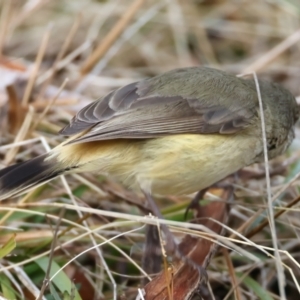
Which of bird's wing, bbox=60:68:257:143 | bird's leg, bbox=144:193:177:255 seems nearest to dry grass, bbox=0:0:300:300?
bird's leg, bbox=144:193:177:255

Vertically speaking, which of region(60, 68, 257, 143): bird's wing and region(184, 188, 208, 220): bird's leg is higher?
region(60, 68, 257, 143): bird's wing

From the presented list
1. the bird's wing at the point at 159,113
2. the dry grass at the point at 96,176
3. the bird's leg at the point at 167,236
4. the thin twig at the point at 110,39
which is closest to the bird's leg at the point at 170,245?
the bird's leg at the point at 167,236

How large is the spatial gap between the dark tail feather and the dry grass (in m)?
0.12

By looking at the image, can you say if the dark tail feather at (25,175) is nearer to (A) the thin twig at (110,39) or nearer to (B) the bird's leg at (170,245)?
(B) the bird's leg at (170,245)

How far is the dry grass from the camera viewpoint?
2.19m

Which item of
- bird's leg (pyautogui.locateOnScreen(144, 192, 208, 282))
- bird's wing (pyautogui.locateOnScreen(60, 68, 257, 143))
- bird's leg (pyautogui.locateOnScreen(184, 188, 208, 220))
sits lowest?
bird's leg (pyautogui.locateOnScreen(184, 188, 208, 220))

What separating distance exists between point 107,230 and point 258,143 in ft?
2.21

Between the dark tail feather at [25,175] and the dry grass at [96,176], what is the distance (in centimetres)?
12

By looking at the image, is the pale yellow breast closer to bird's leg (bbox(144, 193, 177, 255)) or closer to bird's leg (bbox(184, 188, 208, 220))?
bird's leg (bbox(144, 193, 177, 255))

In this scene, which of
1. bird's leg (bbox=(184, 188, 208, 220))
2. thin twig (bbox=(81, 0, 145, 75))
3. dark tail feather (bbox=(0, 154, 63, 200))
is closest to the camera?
dark tail feather (bbox=(0, 154, 63, 200))

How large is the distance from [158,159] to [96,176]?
656 mm

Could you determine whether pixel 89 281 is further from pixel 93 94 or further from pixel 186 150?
pixel 93 94

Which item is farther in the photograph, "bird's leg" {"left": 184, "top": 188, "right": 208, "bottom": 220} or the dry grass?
"bird's leg" {"left": 184, "top": 188, "right": 208, "bottom": 220}

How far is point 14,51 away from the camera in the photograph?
3984mm
